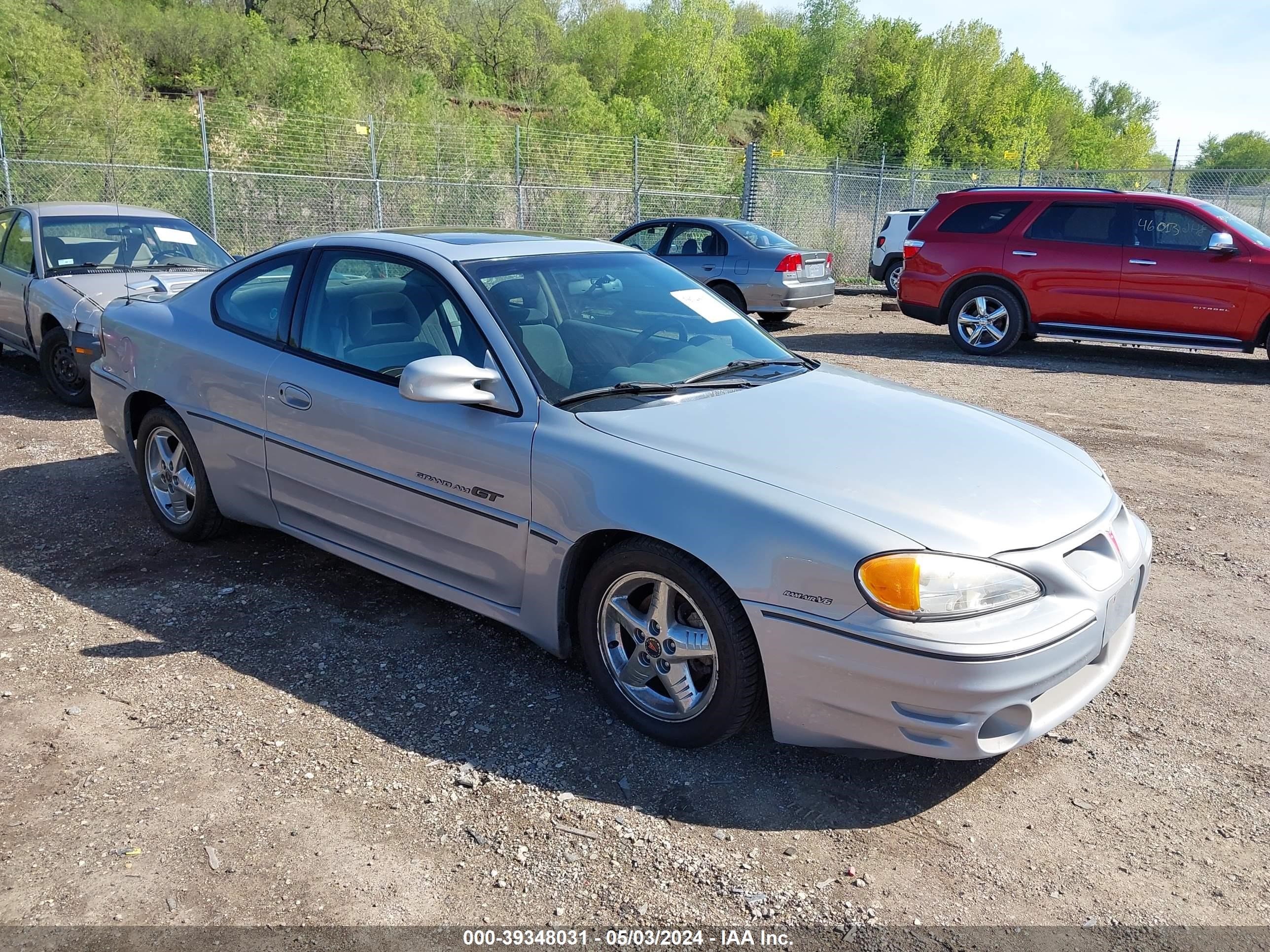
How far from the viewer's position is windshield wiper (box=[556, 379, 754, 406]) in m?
3.35

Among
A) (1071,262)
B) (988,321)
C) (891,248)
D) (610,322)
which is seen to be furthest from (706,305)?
(891,248)

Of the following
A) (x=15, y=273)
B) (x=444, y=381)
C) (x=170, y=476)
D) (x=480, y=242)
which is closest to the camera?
(x=444, y=381)

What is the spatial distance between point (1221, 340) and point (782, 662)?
382 inches

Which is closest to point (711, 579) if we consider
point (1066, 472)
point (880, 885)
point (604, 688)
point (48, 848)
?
point (604, 688)

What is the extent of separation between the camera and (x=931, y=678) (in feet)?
8.41

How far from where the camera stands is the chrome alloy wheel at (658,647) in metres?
2.99

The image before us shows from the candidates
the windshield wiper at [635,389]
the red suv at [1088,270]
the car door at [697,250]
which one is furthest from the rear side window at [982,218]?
the windshield wiper at [635,389]

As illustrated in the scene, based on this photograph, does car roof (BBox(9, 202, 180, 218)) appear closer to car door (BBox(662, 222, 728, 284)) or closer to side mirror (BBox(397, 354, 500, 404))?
car door (BBox(662, 222, 728, 284))

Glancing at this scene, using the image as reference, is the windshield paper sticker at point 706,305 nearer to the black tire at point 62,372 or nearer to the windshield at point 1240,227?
the black tire at point 62,372

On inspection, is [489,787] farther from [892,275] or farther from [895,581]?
[892,275]

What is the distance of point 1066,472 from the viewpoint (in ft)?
10.8

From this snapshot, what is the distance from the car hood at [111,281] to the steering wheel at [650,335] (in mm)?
4812

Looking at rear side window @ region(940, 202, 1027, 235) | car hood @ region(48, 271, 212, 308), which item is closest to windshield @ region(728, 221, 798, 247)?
rear side window @ region(940, 202, 1027, 235)

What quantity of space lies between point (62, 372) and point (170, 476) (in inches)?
145
